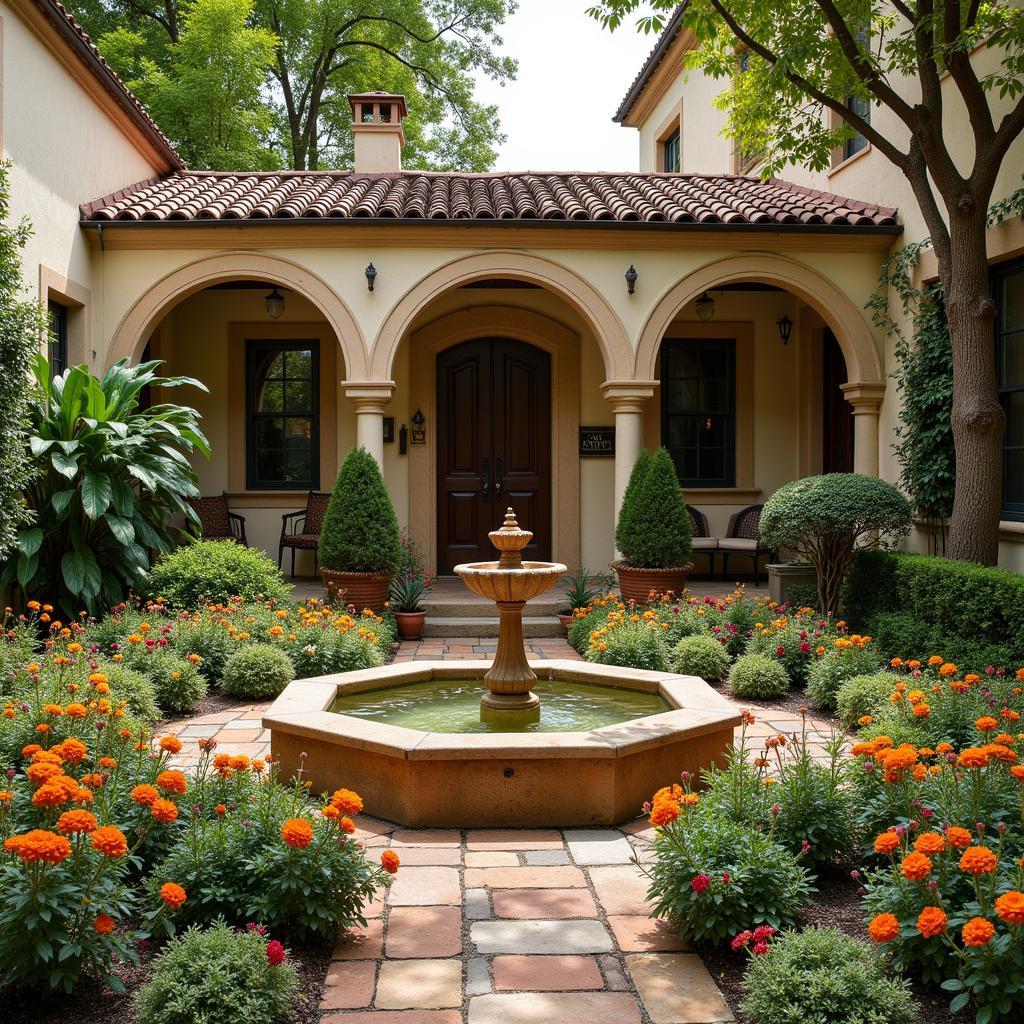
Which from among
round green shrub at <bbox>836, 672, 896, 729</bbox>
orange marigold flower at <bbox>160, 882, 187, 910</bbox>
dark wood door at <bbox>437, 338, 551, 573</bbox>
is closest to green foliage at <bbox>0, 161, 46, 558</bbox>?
orange marigold flower at <bbox>160, 882, 187, 910</bbox>

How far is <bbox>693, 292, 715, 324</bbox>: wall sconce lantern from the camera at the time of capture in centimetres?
1185

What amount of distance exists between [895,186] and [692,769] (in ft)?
24.8

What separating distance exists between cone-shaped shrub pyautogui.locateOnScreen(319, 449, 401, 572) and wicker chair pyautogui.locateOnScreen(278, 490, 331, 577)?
6.40 feet

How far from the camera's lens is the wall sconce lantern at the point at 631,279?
10102 mm

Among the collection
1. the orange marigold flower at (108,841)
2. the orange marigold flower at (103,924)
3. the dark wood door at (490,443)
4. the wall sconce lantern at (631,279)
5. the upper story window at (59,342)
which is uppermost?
the wall sconce lantern at (631,279)

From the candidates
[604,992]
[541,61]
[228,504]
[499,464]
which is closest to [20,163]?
[228,504]

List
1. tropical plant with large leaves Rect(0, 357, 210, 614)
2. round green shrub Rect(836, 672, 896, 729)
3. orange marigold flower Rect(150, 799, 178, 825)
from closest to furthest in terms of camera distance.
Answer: orange marigold flower Rect(150, 799, 178, 825), round green shrub Rect(836, 672, 896, 729), tropical plant with large leaves Rect(0, 357, 210, 614)

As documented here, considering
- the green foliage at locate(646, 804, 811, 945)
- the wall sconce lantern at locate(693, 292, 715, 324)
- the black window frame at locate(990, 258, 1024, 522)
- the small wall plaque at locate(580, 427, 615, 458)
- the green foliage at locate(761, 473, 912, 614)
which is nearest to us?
the green foliage at locate(646, 804, 811, 945)

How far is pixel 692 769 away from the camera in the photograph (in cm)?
490

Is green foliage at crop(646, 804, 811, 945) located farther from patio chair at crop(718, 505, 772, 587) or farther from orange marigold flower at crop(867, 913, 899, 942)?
patio chair at crop(718, 505, 772, 587)

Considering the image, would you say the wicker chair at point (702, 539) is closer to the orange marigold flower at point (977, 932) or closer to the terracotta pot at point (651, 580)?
the terracotta pot at point (651, 580)

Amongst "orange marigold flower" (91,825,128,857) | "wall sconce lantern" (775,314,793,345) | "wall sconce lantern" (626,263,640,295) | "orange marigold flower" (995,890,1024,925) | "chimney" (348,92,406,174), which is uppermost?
"chimney" (348,92,406,174)

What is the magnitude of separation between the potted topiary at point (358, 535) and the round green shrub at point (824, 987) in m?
6.69

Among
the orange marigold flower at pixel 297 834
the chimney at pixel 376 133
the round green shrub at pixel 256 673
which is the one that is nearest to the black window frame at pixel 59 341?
the round green shrub at pixel 256 673
